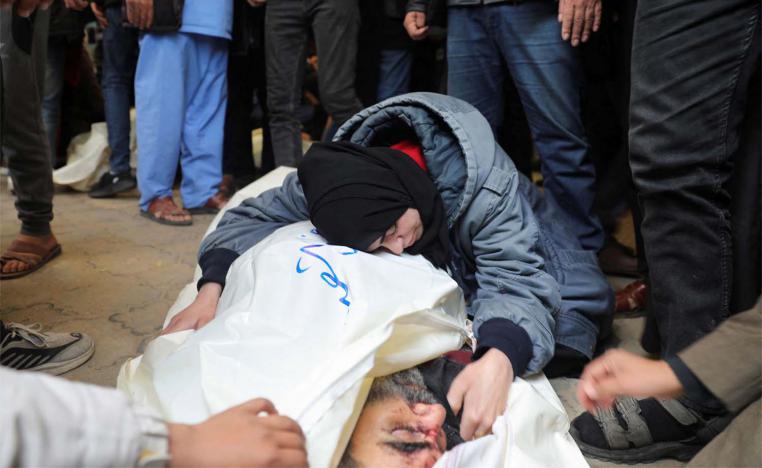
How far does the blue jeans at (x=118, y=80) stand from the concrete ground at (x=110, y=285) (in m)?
0.38

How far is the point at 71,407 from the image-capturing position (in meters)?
0.58

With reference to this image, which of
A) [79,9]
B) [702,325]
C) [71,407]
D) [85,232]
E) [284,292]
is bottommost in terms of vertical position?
[85,232]

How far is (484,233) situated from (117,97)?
212 centimetres

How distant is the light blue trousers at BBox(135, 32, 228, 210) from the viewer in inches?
95.3

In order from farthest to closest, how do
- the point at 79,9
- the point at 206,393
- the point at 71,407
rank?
the point at 79,9, the point at 206,393, the point at 71,407

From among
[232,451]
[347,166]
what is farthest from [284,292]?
[232,451]

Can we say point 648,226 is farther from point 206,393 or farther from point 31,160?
point 31,160

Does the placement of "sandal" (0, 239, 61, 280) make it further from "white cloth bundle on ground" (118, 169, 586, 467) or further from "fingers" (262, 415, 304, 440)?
"fingers" (262, 415, 304, 440)

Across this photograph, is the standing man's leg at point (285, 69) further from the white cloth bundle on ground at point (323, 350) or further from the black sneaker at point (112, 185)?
the white cloth bundle on ground at point (323, 350)

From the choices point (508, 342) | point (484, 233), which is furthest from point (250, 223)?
point (508, 342)

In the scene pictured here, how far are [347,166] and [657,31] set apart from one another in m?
0.56

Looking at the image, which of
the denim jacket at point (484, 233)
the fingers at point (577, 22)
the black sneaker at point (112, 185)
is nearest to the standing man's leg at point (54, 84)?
the black sneaker at point (112, 185)

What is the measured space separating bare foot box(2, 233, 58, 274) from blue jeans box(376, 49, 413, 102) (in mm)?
1193

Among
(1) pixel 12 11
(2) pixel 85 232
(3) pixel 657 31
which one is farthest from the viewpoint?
(2) pixel 85 232
